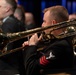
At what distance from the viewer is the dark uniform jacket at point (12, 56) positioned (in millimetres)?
2061

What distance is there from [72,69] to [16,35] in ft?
1.60

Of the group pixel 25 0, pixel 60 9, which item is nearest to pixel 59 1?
pixel 25 0

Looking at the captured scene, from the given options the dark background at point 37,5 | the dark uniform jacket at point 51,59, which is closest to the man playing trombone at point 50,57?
the dark uniform jacket at point 51,59

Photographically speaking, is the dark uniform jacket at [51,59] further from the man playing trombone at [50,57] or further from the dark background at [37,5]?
the dark background at [37,5]

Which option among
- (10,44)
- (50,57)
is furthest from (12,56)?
(50,57)

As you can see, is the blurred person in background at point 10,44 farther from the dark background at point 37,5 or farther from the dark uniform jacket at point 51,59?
the dark background at point 37,5

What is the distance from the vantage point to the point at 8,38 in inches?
67.3

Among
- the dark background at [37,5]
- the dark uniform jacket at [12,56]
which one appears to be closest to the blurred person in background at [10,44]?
the dark uniform jacket at [12,56]

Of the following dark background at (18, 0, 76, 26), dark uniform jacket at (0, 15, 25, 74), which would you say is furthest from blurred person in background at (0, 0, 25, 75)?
dark background at (18, 0, 76, 26)

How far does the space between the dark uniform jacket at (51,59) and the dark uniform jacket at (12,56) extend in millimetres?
79

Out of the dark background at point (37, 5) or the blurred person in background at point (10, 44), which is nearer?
the blurred person in background at point (10, 44)

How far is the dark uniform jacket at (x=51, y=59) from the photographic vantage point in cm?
198

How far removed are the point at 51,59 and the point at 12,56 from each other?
0.30m

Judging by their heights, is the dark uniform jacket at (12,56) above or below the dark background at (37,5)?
below
